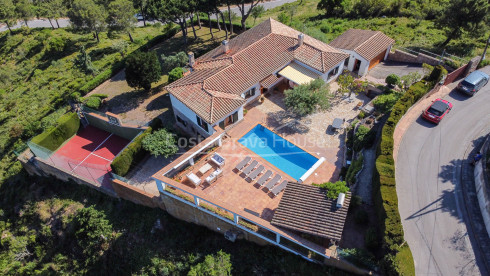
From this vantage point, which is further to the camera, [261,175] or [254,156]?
[254,156]

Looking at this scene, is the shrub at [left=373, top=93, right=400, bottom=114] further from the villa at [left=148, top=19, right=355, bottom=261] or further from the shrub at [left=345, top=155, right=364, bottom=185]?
the shrub at [left=345, top=155, right=364, bottom=185]

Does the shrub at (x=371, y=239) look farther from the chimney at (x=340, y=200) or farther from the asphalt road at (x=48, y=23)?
the asphalt road at (x=48, y=23)

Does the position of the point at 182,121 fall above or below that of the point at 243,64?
below

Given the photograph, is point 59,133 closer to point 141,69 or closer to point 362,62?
point 141,69

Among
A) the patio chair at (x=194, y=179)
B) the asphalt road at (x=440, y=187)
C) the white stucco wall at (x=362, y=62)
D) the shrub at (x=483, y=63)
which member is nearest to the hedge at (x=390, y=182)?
the asphalt road at (x=440, y=187)

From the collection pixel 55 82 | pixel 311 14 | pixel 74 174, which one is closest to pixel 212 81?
pixel 74 174

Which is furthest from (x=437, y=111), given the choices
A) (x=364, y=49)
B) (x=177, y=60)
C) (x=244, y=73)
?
(x=177, y=60)

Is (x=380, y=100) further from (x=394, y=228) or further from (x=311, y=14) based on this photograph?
(x=311, y=14)
